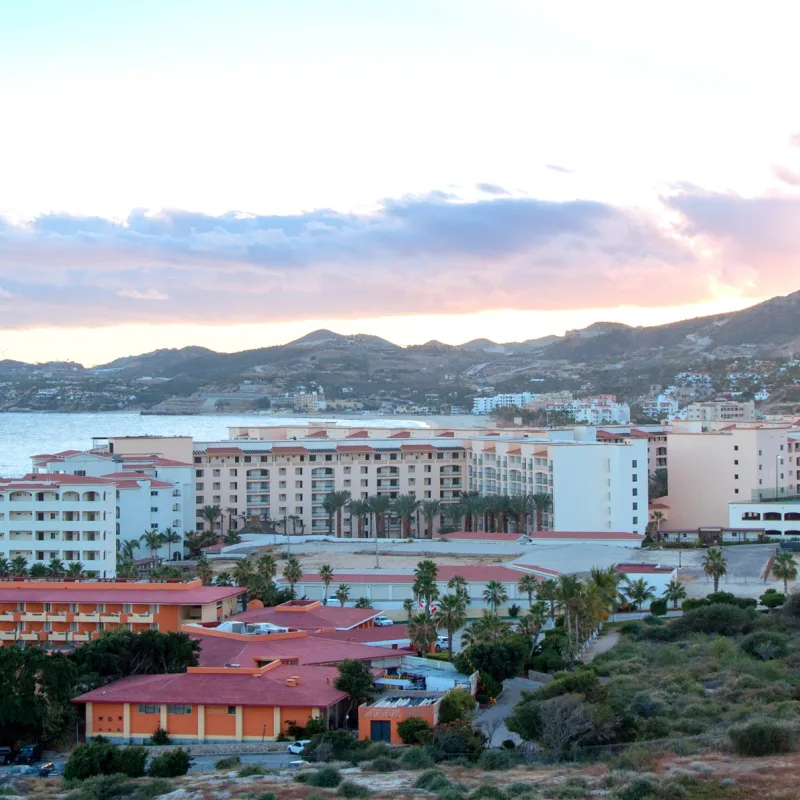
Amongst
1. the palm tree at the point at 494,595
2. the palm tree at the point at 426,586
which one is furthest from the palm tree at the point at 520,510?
the palm tree at the point at 426,586

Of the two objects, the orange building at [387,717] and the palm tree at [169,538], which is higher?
the palm tree at [169,538]

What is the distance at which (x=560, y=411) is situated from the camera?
18362 centimetres

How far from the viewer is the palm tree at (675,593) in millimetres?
45594

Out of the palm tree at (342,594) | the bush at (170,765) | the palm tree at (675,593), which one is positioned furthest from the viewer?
the palm tree at (675,593)

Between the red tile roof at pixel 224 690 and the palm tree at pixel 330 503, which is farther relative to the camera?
the palm tree at pixel 330 503

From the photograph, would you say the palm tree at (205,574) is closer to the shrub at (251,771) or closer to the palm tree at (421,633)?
the palm tree at (421,633)

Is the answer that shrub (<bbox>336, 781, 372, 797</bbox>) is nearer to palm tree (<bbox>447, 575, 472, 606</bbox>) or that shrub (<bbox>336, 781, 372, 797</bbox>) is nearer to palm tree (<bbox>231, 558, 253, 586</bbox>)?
palm tree (<bbox>447, 575, 472, 606</bbox>)

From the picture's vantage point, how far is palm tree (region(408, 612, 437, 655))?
121 feet

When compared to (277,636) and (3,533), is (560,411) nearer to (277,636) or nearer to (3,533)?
(3,533)

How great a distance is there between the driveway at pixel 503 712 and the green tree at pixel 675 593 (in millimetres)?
12425

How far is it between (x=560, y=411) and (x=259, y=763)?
16007 centimetres

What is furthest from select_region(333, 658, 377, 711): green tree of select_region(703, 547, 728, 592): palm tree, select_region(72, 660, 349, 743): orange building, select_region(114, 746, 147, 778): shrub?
select_region(703, 547, 728, 592): palm tree

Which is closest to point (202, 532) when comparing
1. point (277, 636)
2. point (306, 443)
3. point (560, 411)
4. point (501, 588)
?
point (306, 443)

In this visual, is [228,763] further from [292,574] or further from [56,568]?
[56,568]
